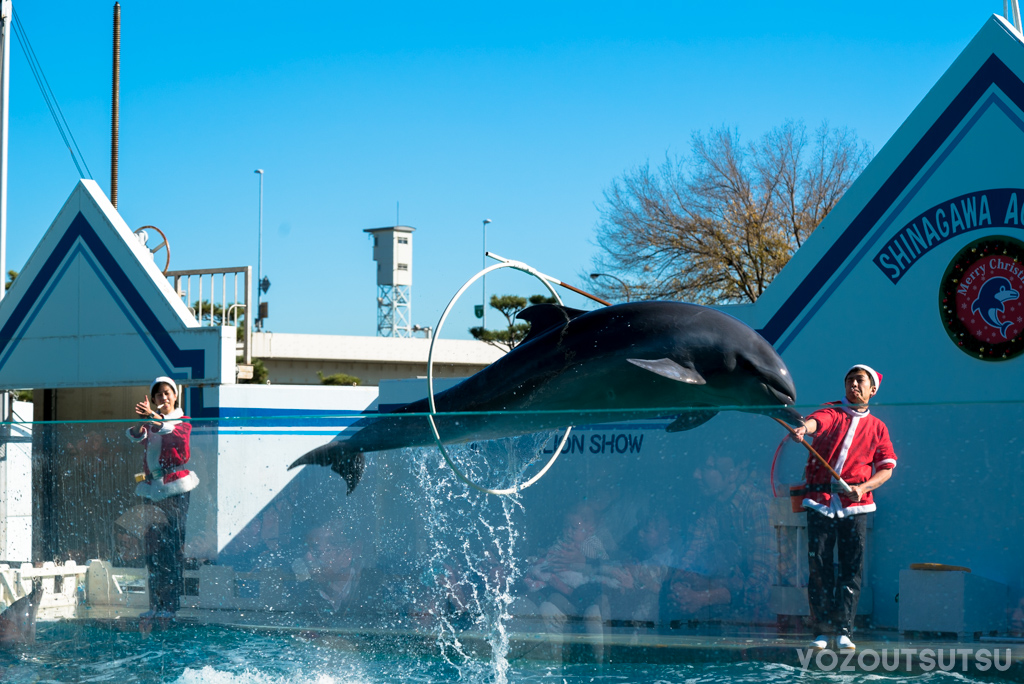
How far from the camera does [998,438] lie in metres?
5.18

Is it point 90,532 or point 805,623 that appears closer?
point 805,623

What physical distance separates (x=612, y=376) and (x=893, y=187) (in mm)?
4122

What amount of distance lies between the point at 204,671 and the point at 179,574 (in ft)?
2.62

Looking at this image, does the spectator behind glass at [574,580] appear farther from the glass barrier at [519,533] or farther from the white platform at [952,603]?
the white platform at [952,603]

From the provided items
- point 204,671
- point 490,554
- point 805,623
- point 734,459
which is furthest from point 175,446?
point 805,623

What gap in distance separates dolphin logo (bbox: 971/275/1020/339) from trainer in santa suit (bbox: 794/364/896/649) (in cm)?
318

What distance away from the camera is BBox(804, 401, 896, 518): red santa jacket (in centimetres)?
545

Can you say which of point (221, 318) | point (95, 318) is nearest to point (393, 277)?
point (221, 318)

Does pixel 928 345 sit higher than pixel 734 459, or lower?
higher

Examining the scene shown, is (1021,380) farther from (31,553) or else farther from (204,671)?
(31,553)

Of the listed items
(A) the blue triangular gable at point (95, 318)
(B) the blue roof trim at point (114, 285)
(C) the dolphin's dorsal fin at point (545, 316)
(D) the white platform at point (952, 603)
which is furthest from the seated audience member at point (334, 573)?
(B) the blue roof trim at point (114, 285)

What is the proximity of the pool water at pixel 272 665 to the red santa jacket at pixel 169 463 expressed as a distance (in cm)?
96

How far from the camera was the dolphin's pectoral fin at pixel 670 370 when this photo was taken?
562cm

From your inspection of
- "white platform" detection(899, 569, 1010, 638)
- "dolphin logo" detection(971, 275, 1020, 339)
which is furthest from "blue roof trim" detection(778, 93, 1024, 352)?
"white platform" detection(899, 569, 1010, 638)
